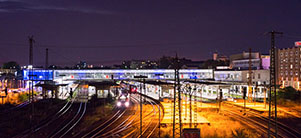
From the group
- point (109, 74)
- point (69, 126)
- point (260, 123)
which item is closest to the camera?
point (69, 126)

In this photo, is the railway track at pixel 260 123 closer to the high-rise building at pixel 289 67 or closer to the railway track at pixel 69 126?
the railway track at pixel 69 126

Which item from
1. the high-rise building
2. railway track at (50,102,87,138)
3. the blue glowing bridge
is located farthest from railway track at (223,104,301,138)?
the blue glowing bridge

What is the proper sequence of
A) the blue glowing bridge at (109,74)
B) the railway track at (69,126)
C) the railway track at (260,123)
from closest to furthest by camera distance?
the railway track at (69,126)
the railway track at (260,123)
the blue glowing bridge at (109,74)

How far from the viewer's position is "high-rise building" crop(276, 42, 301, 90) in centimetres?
4659

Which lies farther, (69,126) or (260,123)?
(260,123)

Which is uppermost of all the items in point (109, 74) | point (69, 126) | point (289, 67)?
point (289, 67)

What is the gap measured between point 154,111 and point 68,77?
3639 cm

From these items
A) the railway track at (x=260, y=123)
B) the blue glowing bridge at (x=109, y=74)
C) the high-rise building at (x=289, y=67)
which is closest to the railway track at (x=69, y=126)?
the railway track at (x=260, y=123)

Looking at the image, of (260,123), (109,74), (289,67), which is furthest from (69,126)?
(289,67)

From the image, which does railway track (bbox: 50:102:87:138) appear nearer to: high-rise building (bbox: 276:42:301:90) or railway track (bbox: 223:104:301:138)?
railway track (bbox: 223:104:301:138)

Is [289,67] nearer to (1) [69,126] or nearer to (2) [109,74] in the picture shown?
(2) [109,74]

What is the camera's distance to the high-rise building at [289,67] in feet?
153

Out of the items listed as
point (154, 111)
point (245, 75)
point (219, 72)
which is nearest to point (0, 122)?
point (154, 111)

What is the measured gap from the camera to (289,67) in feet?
160
